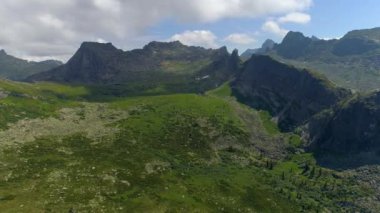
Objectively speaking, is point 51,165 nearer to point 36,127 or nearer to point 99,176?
point 99,176

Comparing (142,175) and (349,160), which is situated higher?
(142,175)

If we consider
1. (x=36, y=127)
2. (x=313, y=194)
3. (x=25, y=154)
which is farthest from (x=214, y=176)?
(x=36, y=127)

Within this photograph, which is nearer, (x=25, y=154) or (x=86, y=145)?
(x=25, y=154)

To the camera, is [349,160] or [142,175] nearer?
[142,175]

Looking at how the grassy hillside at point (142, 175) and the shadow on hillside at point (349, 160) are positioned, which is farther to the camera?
the shadow on hillside at point (349, 160)

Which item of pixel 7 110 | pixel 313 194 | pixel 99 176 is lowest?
pixel 313 194

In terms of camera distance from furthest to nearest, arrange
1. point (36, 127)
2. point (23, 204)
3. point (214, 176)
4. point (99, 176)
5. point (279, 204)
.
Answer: point (36, 127) < point (214, 176) < point (279, 204) < point (99, 176) < point (23, 204)

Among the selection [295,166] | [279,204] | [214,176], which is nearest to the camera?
[279,204]

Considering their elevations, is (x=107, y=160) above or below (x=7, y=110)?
below

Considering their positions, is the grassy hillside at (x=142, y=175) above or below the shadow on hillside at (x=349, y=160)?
above

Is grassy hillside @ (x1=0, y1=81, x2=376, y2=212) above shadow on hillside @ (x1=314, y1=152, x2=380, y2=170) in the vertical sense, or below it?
above

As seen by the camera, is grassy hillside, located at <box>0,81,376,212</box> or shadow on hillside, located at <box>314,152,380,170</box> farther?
shadow on hillside, located at <box>314,152,380,170</box>
